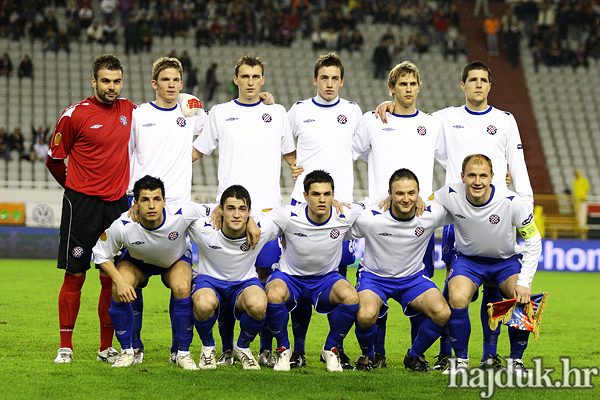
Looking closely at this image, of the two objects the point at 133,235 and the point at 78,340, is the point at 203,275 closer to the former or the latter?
the point at 133,235

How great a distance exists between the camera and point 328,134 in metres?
5.98

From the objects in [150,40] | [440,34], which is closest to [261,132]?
[150,40]

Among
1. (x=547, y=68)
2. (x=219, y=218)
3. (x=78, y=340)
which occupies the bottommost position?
(x=78, y=340)

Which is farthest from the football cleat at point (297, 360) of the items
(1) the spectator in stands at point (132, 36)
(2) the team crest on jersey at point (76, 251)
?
(1) the spectator in stands at point (132, 36)

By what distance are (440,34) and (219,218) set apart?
19283mm

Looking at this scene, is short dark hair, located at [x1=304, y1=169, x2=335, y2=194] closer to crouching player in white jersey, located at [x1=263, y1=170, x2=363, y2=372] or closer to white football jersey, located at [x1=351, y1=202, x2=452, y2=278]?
crouching player in white jersey, located at [x1=263, y1=170, x2=363, y2=372]

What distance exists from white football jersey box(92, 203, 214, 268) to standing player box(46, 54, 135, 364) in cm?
26

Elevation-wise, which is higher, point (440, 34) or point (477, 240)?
point (440, 34)

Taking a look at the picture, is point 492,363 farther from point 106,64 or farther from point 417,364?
point 106,64

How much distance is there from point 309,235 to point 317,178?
45 centimetres

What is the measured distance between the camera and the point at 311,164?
598cm

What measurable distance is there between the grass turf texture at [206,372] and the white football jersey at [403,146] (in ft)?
4.99

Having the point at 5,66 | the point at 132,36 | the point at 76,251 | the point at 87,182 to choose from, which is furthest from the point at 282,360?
the point at 132,36

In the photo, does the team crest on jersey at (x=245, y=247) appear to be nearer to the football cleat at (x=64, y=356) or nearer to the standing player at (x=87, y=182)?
the standing player at (x=87, y=182)
